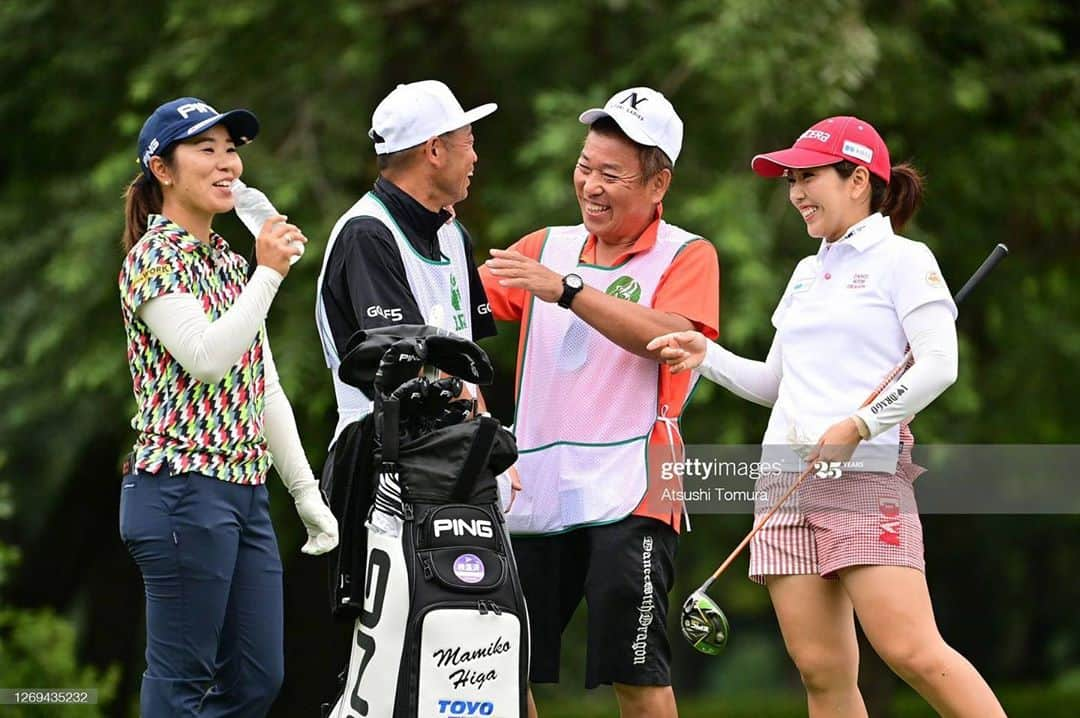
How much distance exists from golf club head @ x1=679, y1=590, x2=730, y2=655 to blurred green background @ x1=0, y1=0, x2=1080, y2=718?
9.59ft

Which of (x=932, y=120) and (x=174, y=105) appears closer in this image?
(x=174, y=105)

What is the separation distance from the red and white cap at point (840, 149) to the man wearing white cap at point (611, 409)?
0.49m

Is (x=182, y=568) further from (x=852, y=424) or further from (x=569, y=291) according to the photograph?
(x=852, y=424)

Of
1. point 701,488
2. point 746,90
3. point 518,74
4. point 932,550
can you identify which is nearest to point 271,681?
point 701,488

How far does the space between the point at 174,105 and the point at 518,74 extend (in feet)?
18.0

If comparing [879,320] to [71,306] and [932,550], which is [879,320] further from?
[932,550]

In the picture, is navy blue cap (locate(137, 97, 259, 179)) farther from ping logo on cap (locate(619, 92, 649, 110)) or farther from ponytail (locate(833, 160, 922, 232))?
ponytail (locate(833, 160, 922, 232))

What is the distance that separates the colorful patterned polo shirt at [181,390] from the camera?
13.7 ft

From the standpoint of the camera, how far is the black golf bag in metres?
4.09

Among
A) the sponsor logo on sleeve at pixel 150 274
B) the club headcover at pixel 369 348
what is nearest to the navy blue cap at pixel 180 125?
the sponsor logo on sleeve at pixel 150 274

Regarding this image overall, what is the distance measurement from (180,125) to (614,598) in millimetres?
1808

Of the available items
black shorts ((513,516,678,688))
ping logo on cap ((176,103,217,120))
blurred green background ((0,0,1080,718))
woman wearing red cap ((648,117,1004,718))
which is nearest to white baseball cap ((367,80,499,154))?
ping logo on cap ((176,103,217,120))

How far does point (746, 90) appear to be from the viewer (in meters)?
8.33

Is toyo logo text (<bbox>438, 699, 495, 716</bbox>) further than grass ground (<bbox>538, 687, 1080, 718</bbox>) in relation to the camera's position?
No
